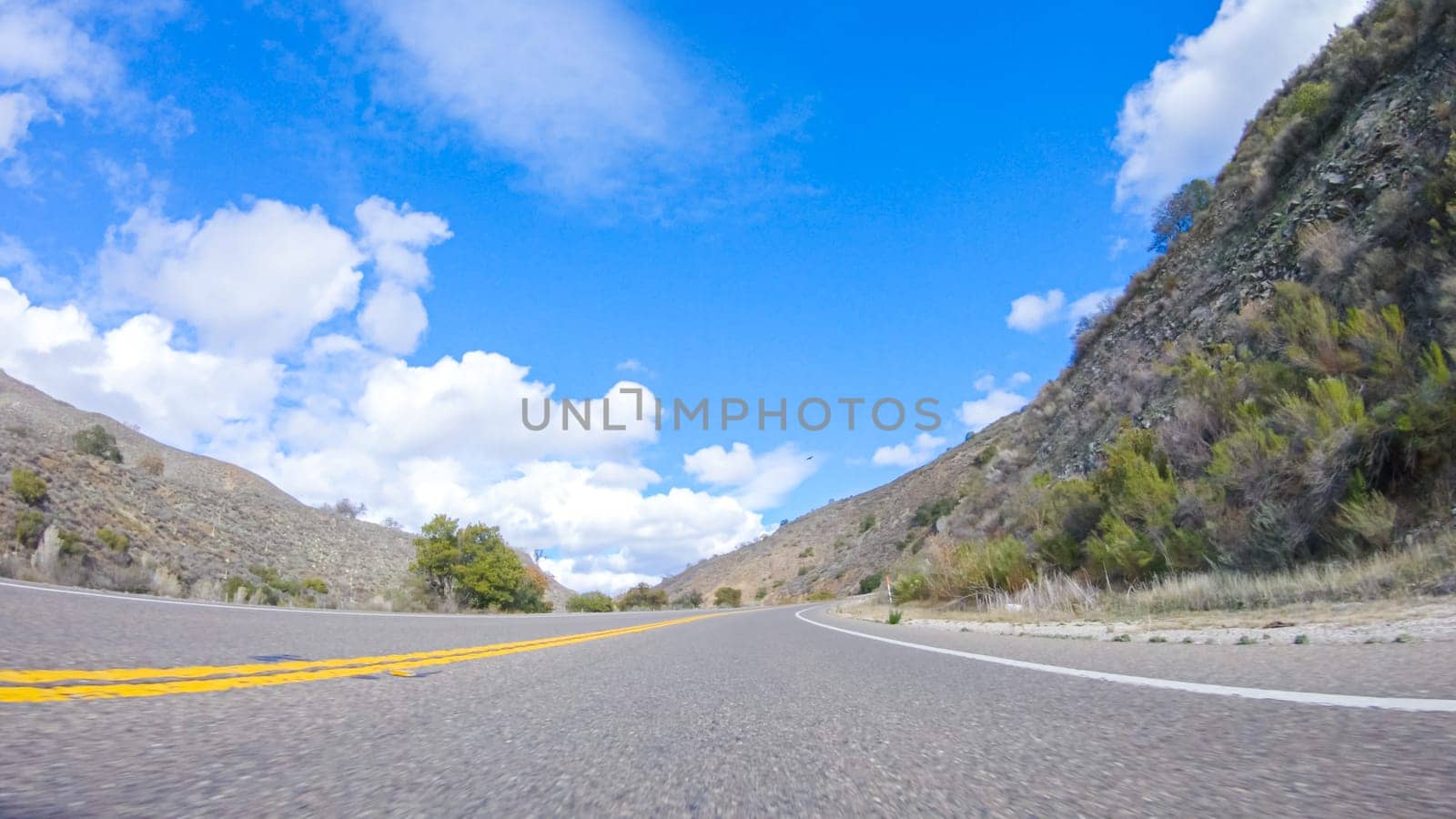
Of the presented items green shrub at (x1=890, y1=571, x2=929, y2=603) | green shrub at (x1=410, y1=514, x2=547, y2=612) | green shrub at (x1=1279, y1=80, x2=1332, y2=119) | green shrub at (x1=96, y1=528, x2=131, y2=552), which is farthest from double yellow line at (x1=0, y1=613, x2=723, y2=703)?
green shrub at (x1=1279, y1=80, x2=1332, y2=119)

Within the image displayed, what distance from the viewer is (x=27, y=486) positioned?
1579 cm

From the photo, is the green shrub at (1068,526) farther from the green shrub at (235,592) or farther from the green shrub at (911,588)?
the green shrub at (235,592)

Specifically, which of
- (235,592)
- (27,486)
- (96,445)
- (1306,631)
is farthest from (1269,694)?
(96,445)

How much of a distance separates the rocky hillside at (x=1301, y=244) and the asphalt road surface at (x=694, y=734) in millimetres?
7150

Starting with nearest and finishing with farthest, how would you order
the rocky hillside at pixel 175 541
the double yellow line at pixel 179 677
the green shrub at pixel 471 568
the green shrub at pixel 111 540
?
the double yellow line at pixel 179 677 < the rocky hillside at pixel 175 541 < the green shrub at pixel 111 540 < the green shrub at pixel 471 568

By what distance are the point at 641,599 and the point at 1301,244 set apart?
140 ft

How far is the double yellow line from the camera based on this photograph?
2.50m

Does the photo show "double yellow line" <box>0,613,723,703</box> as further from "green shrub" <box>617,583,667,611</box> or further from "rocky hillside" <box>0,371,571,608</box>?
"green shrub" <box>617,583,667,611</box>

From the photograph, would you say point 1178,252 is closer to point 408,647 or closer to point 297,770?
point 408,647

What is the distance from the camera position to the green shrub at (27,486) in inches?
613

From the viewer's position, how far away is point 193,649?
4.12 metres

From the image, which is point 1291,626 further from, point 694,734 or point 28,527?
point 28,527

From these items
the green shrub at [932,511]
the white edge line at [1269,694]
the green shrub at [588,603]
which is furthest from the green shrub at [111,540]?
the green shrub at [932,511]

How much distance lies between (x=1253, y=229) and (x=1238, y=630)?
14764 millimetres
